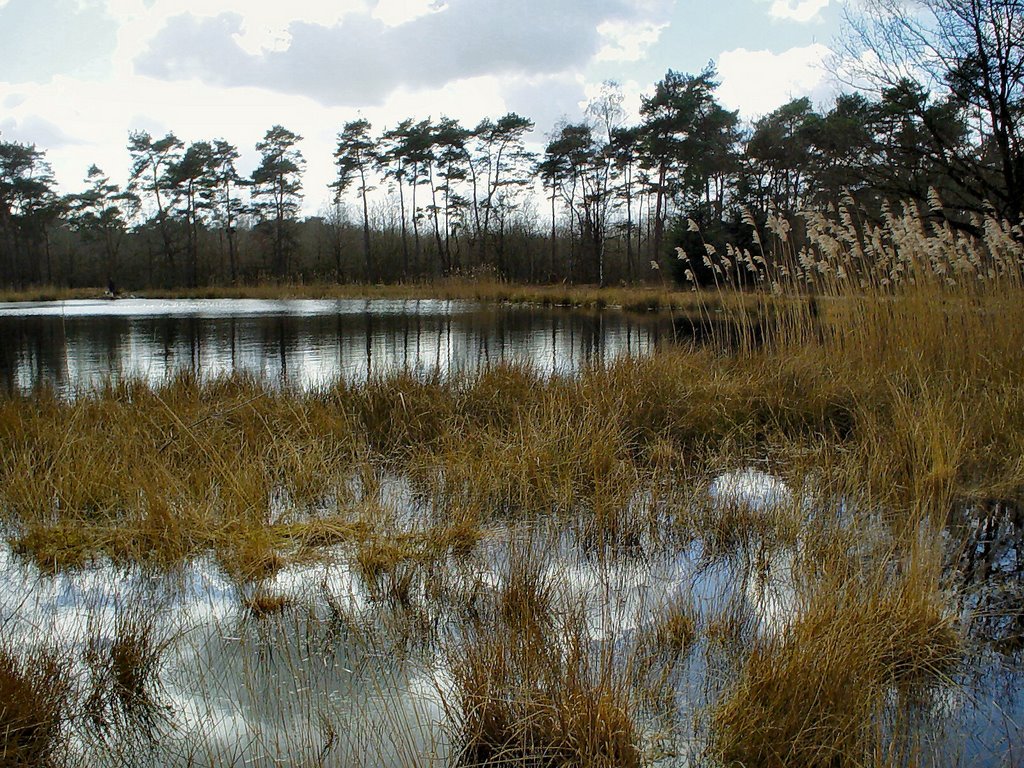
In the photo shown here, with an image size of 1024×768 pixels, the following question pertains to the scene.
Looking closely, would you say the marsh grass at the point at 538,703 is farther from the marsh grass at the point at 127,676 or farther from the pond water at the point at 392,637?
the marsh grass at the point at 127,676

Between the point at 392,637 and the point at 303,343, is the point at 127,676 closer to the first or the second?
the point at 392,637

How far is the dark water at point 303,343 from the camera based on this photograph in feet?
25.5

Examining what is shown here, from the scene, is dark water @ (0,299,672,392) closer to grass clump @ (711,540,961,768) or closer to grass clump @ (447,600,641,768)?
grass clump @ (447,600,641,768)

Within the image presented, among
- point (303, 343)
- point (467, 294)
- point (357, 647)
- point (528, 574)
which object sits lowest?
point (357, 647)

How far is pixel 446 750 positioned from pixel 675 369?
4.78 meters

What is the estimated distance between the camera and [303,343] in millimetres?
11781

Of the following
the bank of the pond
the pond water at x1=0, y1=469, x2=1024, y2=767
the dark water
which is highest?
the bank of the pond

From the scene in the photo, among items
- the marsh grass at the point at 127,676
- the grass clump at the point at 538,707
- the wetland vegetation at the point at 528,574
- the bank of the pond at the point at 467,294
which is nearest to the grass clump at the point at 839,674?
the wetland vegetation at the point at 528,574

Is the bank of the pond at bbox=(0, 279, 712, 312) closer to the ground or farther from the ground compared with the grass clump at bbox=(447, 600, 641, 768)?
farther from the ground

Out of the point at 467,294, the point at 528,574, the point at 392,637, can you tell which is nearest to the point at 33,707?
the point at 392,637

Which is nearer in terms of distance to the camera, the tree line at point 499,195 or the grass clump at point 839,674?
the grass clump at point 839,674

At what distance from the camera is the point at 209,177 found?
38.2 m

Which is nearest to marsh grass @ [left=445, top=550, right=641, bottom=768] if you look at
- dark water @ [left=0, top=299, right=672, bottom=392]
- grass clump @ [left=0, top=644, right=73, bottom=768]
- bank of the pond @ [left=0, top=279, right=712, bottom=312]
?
grass clump @ [left=0, top=644, right=73, bottom=768]

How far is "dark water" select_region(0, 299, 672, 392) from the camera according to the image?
7.79 meters
